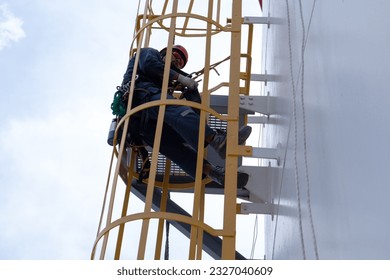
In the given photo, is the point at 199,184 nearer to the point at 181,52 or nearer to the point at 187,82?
the point at 187,82

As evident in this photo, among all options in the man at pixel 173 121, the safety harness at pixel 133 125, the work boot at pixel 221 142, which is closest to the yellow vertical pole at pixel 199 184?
the work boot at pixel 221 142

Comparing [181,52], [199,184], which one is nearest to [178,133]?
[181,52]

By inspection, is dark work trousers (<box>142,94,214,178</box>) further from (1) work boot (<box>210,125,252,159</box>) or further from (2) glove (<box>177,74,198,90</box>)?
(2) glove (<box>177,74,198,90</box>)

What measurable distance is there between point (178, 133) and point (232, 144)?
109 centimetres

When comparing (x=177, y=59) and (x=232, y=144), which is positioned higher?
(x=177, y=59)

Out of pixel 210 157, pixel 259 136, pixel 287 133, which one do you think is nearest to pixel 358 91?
pixel 287 133

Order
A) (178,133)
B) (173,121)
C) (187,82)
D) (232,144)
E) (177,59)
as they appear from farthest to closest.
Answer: (177,59) → (187,82) → (178,133) → (173,121) → (232,144)

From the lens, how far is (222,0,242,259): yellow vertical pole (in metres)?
4.69

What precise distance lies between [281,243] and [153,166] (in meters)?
2.20

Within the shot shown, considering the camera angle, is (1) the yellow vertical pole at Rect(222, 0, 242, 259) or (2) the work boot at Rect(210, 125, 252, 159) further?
(2) the work boot at Rect(210, 125, 252, 159)

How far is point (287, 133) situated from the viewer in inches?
239

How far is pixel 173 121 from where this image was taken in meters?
6.15

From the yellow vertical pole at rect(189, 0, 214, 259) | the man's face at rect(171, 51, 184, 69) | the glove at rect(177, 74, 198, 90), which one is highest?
the man's face at rect(171, 51, 184, 69)

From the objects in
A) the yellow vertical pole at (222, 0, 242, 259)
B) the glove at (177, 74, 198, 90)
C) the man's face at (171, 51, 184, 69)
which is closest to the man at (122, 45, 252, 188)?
the glove at (177, 74, 198, 90)
